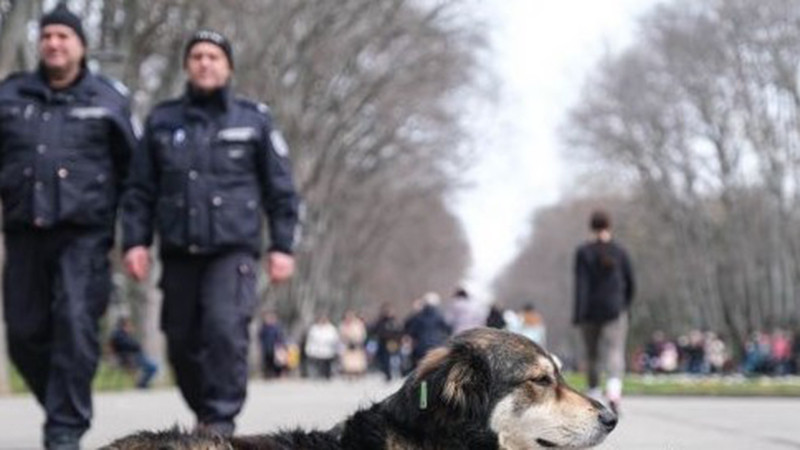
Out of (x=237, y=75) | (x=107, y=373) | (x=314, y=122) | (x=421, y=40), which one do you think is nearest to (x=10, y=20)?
(x=237, y=75)

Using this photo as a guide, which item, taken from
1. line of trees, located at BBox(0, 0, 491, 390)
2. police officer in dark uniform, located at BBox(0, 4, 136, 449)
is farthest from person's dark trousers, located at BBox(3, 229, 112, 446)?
line of trees, located at BBox(0, 0, 491, 390)

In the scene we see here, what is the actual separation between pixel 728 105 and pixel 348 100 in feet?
50.1

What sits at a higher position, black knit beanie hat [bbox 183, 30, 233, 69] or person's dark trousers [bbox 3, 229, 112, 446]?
black knit beanie hat [bbox 183, 30, 233, 69]

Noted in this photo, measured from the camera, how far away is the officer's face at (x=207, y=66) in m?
7.87

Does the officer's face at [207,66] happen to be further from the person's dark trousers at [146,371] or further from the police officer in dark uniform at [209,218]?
the person's dark trousers at [146,371]

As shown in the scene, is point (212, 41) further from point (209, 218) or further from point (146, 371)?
point (146, 371)

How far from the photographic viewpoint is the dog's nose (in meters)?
5.52

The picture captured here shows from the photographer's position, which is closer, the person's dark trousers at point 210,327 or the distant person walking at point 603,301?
the person's dark trousers at point 210,327

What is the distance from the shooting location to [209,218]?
7742 millimetres

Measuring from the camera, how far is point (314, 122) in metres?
36.9

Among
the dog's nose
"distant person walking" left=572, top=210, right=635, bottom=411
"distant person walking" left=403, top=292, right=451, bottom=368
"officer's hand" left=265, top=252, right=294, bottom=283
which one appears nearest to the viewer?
the dog's nose

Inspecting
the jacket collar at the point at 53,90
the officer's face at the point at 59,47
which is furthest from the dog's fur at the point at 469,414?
the officer's face at the point at 59,47

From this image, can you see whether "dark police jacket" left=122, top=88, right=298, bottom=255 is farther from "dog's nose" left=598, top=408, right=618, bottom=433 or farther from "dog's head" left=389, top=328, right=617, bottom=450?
"dog's nose" left=598, top=408, right=618, bottom=433

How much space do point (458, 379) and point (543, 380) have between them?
55 centimetres
